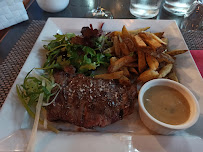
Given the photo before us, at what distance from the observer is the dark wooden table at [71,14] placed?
3.04 m

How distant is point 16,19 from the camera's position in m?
3.38

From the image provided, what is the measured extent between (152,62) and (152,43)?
0.27 m

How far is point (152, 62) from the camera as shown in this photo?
2.14m

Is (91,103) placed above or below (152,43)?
below

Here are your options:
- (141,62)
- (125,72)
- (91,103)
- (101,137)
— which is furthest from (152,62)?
(101,137)

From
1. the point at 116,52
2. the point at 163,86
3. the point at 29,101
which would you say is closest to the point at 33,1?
the point at 116,52

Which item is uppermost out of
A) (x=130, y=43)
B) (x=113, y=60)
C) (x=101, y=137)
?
(x=130, y=43)

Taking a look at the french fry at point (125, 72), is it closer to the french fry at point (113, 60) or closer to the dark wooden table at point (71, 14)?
the french fry at point (113, 60)

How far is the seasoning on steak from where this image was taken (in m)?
1.66

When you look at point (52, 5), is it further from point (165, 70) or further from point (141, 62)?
point (165, 70)

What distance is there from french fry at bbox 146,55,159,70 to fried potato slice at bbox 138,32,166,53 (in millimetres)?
124

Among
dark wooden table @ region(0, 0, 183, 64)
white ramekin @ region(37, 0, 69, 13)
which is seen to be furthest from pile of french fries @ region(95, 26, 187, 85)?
white ramekin @ region(37, 0, 69, 13)

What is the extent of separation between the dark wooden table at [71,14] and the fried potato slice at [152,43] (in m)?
1.65

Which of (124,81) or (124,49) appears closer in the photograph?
(124,81)
